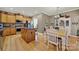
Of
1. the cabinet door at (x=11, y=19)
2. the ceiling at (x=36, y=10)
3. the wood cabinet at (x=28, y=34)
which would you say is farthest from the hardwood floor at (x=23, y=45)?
the ceiling at (x=36, y=10)

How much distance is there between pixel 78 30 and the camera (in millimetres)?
2779

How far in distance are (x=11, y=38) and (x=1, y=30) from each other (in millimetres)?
245

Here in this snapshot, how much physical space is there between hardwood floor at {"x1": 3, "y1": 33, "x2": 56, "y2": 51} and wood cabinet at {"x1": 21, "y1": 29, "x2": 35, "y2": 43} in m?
0.07

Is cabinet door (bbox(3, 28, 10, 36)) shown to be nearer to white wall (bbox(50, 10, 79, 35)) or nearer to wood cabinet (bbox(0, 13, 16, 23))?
wood cabinet (bbox(0, 13, 16, 23))

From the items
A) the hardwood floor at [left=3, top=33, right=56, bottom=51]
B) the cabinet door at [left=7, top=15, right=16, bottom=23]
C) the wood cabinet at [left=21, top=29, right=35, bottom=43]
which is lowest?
the hardwood floor at [left=3, top=33, right=56, bottom=51]

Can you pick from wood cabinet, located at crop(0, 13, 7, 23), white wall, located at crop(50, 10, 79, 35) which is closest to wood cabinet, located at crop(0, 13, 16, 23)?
wood cabinet, located at crop(0, 13, 7, 23)

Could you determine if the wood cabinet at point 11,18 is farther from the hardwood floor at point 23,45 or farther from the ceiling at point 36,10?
the hardwood floor at point 23,45

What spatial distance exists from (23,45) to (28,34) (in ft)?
0.78

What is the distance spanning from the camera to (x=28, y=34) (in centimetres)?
287

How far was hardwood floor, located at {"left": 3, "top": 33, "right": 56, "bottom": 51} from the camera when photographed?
2820 mm

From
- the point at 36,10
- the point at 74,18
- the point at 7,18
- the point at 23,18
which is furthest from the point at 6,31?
the point at 74,18
